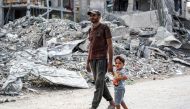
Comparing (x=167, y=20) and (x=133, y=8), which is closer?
(x=167, y=20)

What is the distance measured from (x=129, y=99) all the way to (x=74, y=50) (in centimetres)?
809

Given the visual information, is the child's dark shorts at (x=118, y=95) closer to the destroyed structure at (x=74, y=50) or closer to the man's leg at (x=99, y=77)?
the man's leg at (x=99, y=77)

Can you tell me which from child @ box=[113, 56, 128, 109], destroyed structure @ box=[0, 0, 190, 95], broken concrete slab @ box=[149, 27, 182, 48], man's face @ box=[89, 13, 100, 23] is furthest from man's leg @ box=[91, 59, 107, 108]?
broken concrete slab @ box=[149, 27, 182, 48]

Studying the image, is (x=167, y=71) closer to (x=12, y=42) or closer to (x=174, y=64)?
(x=174, y=64)

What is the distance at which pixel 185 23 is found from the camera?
3138 centimetres

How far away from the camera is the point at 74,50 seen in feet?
57.5

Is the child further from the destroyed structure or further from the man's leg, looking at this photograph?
the destroyed structure

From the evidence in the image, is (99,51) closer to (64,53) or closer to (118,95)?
(118,95)

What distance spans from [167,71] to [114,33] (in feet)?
19.1

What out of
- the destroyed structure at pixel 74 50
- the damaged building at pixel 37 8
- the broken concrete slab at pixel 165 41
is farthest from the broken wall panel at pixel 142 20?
the damaged building at pixel 37 8


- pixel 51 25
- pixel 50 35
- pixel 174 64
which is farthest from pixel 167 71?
pixel 51 25

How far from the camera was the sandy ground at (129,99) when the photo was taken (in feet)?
28.9

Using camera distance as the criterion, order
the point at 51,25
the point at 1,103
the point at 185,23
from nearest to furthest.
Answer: the point at 1,103
the point at 51,25
the point at 185,23

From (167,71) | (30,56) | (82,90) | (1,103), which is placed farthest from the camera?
(167,71)
